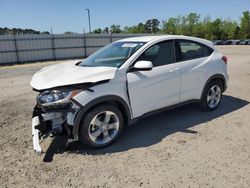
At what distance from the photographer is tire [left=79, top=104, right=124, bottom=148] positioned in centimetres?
405

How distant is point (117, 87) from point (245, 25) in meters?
69.5

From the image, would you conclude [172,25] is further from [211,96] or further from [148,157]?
[148,157]

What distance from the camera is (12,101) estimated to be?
7387 millimetres

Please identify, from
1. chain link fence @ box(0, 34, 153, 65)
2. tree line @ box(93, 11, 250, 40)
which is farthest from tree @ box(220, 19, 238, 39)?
chain link fence @ box(0, 34, 153, 65)

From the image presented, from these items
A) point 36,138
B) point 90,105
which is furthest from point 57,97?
point 36,138

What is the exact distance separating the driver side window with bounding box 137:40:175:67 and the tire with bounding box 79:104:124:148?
3.39 ft

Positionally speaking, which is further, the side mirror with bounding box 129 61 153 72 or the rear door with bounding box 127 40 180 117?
the rear door with bounding box 127 40 180 117

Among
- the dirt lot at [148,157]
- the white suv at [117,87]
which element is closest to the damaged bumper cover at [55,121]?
the white suv at [117,87]

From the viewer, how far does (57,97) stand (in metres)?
3.91

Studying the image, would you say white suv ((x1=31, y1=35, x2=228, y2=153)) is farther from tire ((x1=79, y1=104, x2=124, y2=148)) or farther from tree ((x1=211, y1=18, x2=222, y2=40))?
tree ((x1=211, y1=18, x2=222, y2=40))

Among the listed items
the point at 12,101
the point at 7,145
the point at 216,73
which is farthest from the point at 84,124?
the point at 12,101

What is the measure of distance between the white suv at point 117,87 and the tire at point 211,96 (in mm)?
65

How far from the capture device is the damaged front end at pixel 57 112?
389 cm

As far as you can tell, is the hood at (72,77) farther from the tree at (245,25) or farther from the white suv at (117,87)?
the tree at (245,25)
